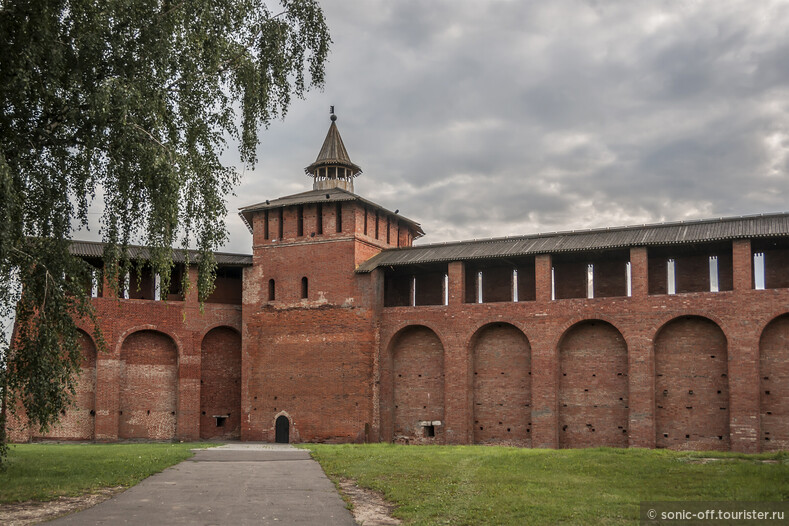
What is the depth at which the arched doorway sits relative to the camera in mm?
27891

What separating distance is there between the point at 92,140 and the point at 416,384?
18.1 m

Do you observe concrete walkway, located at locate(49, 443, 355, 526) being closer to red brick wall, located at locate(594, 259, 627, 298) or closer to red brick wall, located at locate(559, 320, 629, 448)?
red brick wall, located at locate(559, 320, 629, 448)

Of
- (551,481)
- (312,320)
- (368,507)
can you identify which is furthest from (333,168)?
(368,507)

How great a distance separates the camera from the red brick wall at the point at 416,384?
26.3 meters

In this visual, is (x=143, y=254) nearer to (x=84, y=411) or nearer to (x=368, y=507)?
(x=84, y=411)

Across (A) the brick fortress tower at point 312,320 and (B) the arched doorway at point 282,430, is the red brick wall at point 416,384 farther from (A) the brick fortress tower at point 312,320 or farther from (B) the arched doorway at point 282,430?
(B) the arched doorway at point 282,430

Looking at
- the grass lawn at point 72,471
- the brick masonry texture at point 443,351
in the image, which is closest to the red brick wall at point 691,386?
the brick masonry texture at point 443,351

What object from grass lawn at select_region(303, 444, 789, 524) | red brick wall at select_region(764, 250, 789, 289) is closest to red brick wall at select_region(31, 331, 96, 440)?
grass lawn at select_region(303, 444, 789, 524)

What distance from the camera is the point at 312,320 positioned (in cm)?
2808

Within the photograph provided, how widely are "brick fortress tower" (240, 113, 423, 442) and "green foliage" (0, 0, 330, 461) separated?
15341 millimetres

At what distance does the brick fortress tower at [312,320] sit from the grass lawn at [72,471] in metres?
7.88

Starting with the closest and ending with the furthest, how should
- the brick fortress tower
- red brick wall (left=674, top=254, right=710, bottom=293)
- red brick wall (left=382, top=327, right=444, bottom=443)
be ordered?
red brick wall (left=674, top=254, right=710, bottom=293) < red brick wall (left=382, top=327, right=444, bottom=443) < the brick fortress tower

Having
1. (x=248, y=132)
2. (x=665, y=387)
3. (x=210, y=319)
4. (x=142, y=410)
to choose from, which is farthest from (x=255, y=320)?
(x=248, y=132)

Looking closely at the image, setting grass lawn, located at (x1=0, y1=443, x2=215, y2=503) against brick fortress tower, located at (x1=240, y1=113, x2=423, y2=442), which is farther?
brick fortress tower, located at (x1=240, y1=113, x2=423, y2=442)
